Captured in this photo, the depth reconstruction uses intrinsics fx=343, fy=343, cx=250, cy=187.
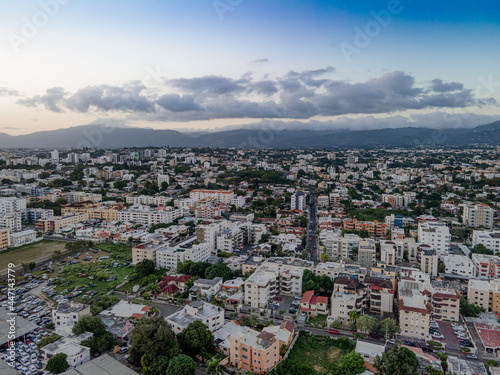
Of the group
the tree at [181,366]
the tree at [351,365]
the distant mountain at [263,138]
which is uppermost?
the distant mountain at [263,138]

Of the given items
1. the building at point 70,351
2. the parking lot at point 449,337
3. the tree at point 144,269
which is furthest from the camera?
the tree at point 144,269

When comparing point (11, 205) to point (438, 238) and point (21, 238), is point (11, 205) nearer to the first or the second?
point (21, 238)

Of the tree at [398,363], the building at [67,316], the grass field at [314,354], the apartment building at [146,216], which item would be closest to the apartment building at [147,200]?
the apartment building at [146,216]

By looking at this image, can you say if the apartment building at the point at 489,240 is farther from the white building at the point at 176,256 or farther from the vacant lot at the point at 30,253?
the vacant lot at the point at 30,253

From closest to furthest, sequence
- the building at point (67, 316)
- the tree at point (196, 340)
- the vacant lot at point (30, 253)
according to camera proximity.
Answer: the tree at point (196, 340) → the building at point (67, 316) → the vacant lot at point (30, 253)

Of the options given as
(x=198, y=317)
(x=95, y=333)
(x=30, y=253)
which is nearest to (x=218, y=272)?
(x=198, y=317)

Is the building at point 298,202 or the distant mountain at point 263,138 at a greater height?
the distant mountain at point 263,138
